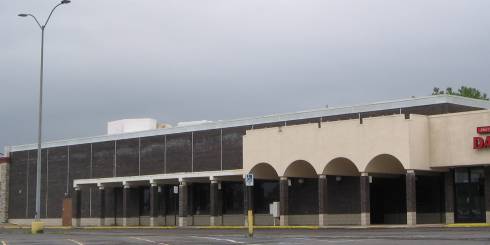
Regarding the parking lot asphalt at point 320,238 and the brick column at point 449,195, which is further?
the brick column at point 449,195

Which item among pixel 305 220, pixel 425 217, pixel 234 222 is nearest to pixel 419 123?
pixel 425 217

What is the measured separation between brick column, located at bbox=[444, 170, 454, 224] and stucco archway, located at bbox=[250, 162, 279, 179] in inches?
495

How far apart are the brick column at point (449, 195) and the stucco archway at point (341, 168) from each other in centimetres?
592

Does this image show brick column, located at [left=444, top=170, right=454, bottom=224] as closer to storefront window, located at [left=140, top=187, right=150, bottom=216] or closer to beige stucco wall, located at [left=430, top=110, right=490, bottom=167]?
beige stucco wall, located at [left=430, top=110, right=490, bottom=167]

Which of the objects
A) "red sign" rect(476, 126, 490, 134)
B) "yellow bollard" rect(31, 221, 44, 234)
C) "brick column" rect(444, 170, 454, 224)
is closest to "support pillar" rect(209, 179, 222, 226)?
"yellow bollard" rect(31, 221, 44, 234)

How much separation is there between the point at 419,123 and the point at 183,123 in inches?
1061

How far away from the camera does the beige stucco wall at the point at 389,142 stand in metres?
43.6

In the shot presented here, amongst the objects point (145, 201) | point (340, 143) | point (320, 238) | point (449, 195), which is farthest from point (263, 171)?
point (320, 238)

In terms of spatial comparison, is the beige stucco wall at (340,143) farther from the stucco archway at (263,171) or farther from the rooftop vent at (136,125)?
the rooftop vent at (136,125)

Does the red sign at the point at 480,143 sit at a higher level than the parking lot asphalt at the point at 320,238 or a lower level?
higher

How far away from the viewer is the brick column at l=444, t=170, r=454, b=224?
1781 inches

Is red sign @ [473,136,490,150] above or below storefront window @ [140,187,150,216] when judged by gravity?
above

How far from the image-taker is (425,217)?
48.1 m

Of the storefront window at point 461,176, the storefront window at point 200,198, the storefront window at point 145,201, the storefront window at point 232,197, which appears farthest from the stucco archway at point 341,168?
the storefront window at point 145,201
